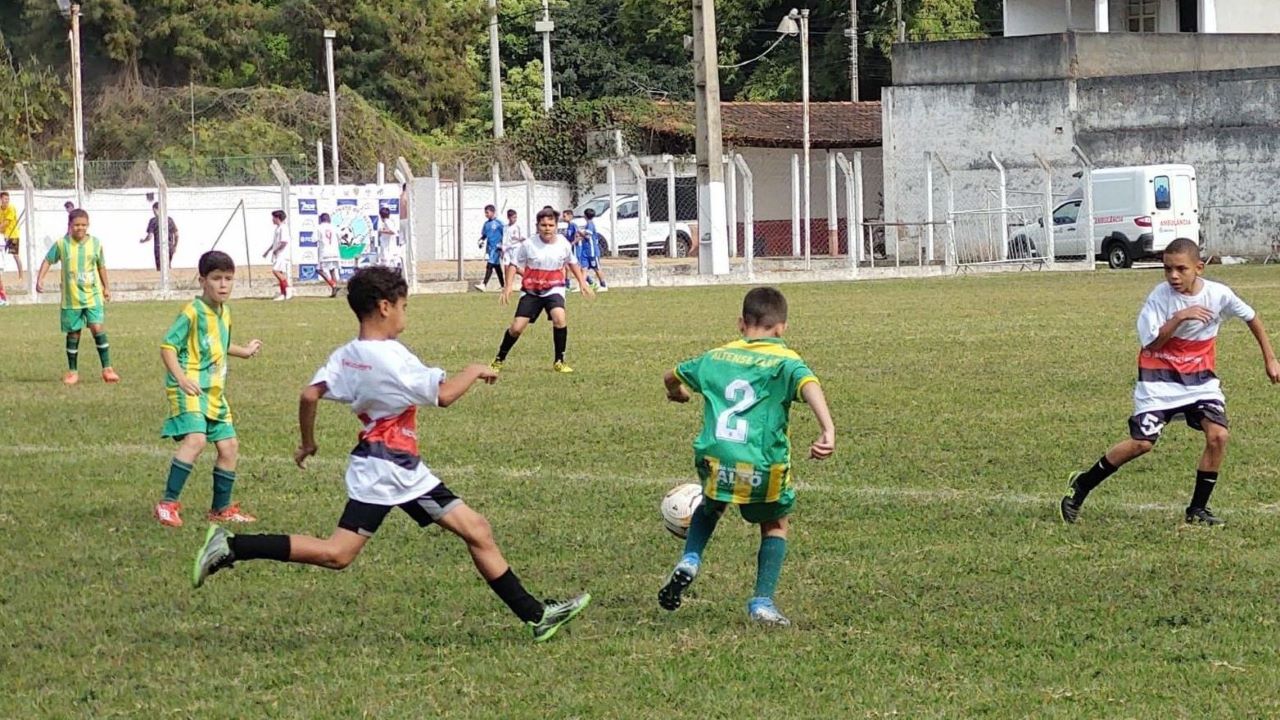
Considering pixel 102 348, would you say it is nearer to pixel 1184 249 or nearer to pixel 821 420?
pixel 1184 249

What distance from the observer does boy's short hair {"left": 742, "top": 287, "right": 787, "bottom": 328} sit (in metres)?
6.49

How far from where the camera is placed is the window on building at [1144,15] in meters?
52.7

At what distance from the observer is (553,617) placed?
6418 millimetres

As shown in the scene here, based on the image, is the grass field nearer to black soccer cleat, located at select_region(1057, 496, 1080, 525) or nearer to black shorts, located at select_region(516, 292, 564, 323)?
black soccer cleat, located at select_region(1057, 496, 1080, 525)

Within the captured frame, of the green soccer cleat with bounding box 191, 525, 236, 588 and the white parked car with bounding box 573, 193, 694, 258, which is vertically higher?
the white parked car with bounding box 573, 193, 694, 258

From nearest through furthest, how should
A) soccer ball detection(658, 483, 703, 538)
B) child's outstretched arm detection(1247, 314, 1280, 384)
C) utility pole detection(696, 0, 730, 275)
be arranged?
soccer ball detection(658, 483, 703, 538) < child's outstretched arm detection(1247, 314, 1280, 384) < utility pole detection(696, 0, 730, 275)

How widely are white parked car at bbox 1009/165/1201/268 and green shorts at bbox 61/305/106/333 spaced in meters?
24.1

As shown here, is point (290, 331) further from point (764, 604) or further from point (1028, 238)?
point (1028, 238)

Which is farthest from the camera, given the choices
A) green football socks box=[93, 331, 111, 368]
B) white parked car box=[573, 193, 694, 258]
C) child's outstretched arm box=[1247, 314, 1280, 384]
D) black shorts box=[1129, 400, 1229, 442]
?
white parked car box=[573, 193, 694, 258]

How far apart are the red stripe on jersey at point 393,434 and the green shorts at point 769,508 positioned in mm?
1144

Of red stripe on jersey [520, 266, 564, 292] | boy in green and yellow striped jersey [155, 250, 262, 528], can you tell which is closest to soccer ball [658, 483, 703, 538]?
boy in green and yellow striped jersey [155, 250, 262, 528]

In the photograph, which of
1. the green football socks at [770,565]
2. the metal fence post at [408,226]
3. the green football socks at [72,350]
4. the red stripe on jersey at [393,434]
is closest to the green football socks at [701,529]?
the green football socks at [770,565]

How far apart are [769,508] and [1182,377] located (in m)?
2.90

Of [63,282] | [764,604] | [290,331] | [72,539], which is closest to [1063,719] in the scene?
[764,604]
